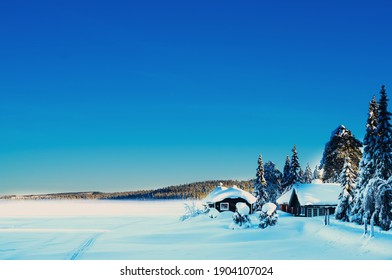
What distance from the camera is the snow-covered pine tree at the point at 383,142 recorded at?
2451 centimetres

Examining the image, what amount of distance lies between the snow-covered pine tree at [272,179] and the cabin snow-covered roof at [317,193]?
1365cm

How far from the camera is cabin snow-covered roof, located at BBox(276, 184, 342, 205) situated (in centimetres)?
4125

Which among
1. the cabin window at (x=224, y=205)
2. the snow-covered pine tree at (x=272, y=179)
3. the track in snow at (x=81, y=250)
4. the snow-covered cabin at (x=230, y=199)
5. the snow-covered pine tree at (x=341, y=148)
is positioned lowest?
the track in snow at (x=81, y=250)

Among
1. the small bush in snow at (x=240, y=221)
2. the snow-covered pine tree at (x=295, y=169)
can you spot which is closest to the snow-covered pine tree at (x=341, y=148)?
the snow-covered pine tree at (x=295, y=169)

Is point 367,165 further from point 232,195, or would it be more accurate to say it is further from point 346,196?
point 232,195

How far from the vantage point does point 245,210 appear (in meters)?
30.1

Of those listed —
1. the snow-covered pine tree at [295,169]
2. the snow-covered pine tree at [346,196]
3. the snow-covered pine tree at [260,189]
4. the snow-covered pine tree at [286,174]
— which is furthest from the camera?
the snow-covered pine tree at [286,174]

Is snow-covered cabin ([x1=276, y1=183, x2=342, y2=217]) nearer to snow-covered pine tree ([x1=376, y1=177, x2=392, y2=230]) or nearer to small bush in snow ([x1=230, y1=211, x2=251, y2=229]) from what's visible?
small bush in snow ([x1=230, y1=211, x2=251, y2=229])

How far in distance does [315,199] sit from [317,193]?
4.42 feet

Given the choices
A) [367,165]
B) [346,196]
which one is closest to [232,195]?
[346,196]

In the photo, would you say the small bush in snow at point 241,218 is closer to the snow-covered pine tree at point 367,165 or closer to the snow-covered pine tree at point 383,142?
the snow-covered pine tree at point 367,165

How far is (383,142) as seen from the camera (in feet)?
82.4

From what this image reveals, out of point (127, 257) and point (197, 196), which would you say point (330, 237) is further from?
point (197, 196)

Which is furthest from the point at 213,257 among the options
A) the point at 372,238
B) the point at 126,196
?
the point at 126,196
